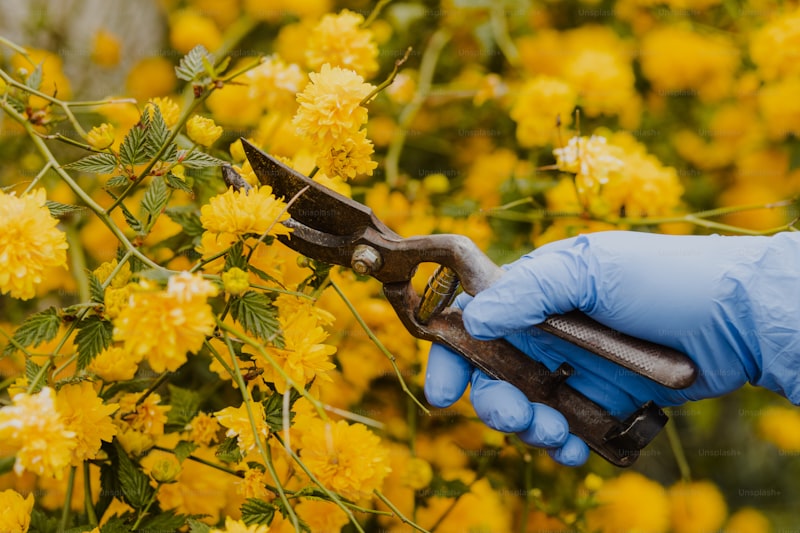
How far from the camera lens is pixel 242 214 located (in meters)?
0.98

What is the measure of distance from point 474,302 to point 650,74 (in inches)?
61.8

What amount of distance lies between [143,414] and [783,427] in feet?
7.32

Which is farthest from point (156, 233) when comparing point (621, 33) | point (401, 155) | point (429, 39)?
point (621, 33)

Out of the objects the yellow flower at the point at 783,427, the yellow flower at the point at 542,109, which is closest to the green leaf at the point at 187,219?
the yellow flower at the point at 542,109

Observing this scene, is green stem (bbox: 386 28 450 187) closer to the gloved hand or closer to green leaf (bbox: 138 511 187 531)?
the gloved hand

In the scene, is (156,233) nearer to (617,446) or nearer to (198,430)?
(198,430)

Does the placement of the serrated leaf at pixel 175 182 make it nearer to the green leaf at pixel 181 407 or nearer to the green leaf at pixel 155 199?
the green leaf at pixel 155 199

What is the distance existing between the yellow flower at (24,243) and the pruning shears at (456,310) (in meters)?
0.31

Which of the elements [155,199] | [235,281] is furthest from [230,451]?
[155,199]

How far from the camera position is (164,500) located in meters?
1.26

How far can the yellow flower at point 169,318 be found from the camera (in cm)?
84

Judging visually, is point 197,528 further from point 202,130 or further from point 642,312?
point 642,312

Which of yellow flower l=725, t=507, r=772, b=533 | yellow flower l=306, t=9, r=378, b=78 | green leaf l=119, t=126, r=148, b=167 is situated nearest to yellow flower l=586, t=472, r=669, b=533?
yellow flower l=725, t=507, r=772, b=533

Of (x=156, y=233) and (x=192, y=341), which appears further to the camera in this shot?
(x=156, y=233)
